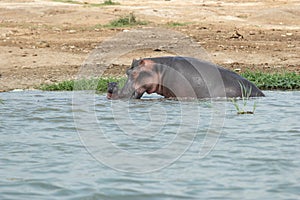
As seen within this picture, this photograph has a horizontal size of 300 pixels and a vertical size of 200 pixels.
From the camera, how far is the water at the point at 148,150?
4.55m

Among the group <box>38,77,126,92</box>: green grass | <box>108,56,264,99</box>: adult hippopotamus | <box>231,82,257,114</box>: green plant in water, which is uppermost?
<box>108,56,264,99</box>: adult hippopotamus

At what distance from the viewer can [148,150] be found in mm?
5867

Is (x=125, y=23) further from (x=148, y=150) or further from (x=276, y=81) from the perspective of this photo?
(x=148, y=150)

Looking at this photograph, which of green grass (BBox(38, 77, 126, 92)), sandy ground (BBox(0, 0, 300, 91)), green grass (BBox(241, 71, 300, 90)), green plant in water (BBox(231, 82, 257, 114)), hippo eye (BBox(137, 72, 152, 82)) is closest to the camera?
green plant in water (BBox(231, 82, 257, 114))

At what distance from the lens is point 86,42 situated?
50.2 ft

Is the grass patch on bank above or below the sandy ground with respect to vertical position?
below

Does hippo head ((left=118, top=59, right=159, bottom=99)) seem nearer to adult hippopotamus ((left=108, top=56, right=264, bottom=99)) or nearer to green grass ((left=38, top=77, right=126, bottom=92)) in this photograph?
adult hippopotamus ((left=108, top=56, right=264, bottom=99))

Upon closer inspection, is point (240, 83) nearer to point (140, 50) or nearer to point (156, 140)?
point (156, 140)

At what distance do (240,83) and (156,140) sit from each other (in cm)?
274

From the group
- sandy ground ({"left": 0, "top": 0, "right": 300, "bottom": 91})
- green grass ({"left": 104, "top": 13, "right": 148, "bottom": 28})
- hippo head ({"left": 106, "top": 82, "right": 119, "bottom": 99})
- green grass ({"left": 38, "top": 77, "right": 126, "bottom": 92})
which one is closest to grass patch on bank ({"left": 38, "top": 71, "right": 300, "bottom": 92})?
green grass ({"left": 38, "top": 77, "right": 126, "bottom": 92})

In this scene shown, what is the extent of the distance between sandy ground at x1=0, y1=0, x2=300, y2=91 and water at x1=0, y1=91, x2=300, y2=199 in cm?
345

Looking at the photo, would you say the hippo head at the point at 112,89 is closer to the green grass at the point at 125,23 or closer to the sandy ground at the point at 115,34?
the sandy ground at the point at 115,34

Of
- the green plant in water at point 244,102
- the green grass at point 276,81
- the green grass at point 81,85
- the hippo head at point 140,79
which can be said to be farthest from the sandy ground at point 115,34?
the green plant in water at point 244,102

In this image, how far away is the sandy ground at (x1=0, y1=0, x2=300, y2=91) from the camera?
40.8 feet
